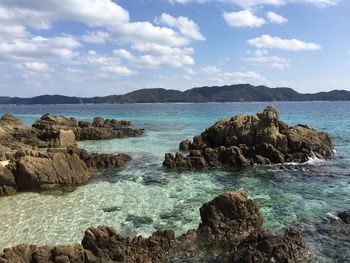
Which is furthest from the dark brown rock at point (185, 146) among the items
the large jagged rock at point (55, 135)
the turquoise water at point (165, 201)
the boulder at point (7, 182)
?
the boulder at point (7, 182)

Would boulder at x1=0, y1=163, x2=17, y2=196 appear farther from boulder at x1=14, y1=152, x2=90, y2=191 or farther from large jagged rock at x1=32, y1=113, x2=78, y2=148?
large jagged rock at x1=32, y1=113, x2=78, y2=148

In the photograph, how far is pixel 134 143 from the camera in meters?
55.8

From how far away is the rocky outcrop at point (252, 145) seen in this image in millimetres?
37469

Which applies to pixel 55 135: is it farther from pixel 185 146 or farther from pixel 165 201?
pixel 165 201

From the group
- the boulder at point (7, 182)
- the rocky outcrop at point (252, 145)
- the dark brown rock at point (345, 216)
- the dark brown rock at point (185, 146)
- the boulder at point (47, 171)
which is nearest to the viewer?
the dark brown rock at point (345, 216)

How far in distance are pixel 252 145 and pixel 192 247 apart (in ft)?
83.1

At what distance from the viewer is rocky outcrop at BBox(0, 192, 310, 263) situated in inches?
617

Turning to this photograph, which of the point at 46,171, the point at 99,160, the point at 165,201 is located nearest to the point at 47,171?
the point at 46,171

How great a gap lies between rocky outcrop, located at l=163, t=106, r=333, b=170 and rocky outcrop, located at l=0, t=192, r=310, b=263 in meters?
17.5

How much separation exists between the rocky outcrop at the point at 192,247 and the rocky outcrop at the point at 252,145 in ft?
57.4

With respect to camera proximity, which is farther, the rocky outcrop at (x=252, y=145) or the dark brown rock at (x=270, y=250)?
the rocky outcrop at (x=252, y=145)

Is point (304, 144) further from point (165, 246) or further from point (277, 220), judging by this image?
point (165, 246)

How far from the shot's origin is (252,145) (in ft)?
137

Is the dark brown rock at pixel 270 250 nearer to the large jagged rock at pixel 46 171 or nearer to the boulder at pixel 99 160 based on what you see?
the large jagged rock at pixel 46 171
